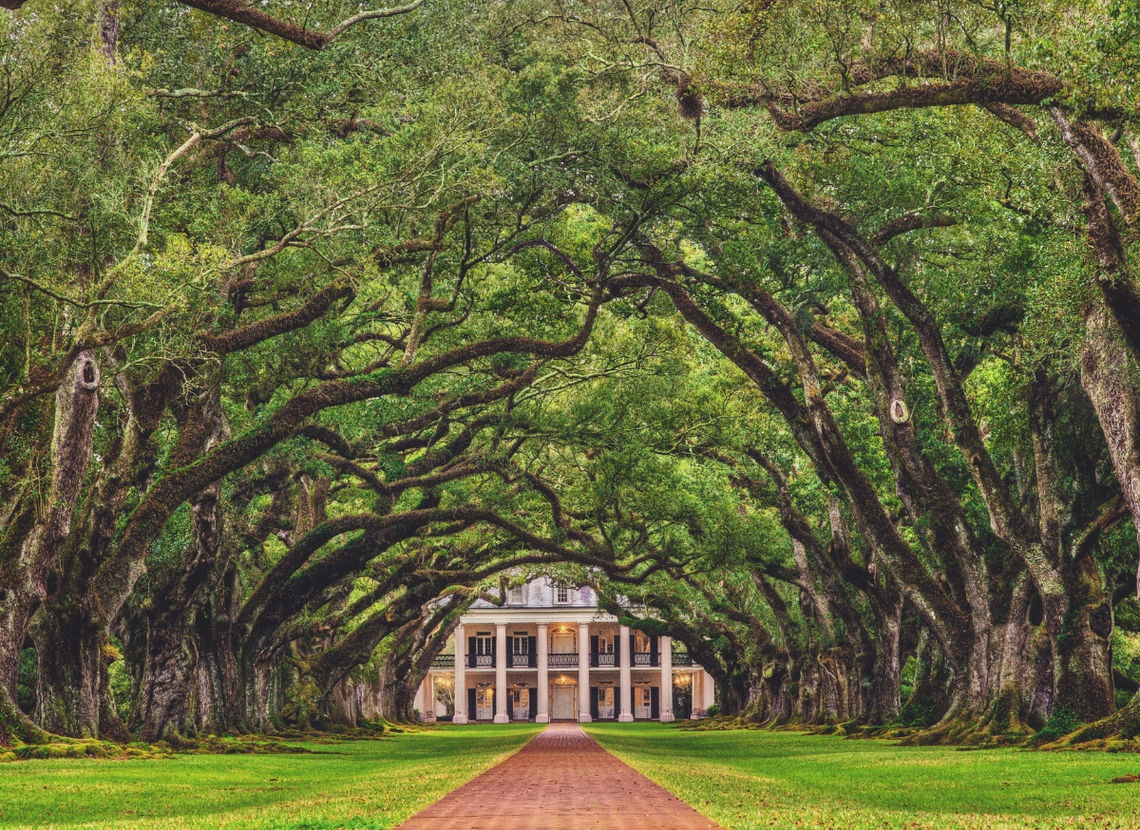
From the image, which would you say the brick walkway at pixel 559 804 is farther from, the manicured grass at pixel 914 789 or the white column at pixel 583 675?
the white column at pixel 583 675

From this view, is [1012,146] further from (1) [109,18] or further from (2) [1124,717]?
(1) [109,18]

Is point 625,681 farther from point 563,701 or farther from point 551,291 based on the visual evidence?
point 551,291

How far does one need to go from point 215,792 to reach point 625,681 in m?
75.6

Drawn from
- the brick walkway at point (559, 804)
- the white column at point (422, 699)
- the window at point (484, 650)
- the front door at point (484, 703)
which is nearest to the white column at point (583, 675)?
the front door at point (484, 703)

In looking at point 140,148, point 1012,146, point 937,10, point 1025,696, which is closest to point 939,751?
point 1025,696

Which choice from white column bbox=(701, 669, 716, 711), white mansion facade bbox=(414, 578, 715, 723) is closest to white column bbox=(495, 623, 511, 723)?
white mansion facade bbox=(414, 578, 715, 723)

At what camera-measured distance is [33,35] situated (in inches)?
603

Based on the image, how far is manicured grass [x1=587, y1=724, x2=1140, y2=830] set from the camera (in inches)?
361

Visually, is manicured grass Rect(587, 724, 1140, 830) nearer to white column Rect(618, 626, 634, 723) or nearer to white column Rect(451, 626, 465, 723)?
white column Rect(618, 626, 634, 723)

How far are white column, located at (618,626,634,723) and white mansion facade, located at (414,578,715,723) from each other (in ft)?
0.24

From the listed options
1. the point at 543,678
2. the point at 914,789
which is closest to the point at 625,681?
the point at 543,678

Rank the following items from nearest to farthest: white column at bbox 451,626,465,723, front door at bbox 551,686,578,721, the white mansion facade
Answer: white column at bbox 451,626,465,723 → the white mansion facade → front door at bbox 551,686,578,721

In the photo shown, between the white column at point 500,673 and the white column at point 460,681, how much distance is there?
7.94ft

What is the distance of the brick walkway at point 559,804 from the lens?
8.94 meters
